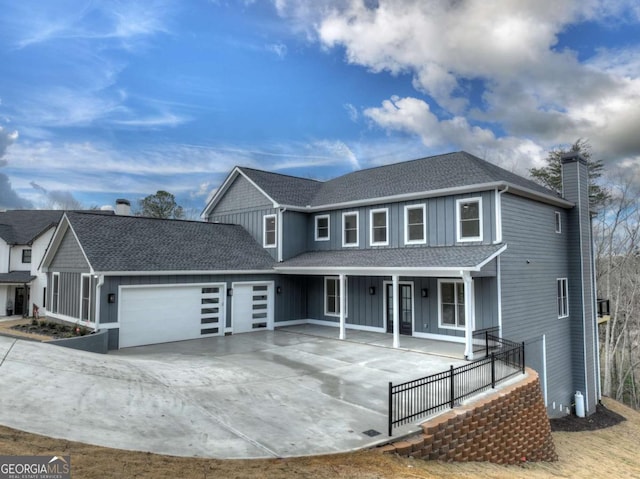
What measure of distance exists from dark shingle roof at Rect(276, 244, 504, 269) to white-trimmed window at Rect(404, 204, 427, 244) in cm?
51

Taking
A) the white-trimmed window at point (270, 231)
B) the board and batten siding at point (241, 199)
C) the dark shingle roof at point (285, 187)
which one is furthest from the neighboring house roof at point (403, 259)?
the board and batten siding at point (241, 199)

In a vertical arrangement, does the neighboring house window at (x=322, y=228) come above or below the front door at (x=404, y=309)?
above

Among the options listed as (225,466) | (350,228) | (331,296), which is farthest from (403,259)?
(225,466)

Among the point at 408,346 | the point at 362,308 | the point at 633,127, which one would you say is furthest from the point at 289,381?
the point at 633,127

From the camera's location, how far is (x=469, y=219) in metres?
14.1

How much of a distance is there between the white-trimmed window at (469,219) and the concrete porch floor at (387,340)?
12.5 ft

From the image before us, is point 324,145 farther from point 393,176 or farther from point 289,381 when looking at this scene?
point 289,381

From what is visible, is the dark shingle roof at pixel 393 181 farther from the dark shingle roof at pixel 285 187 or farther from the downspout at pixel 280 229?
the downspout at pixel 280 229

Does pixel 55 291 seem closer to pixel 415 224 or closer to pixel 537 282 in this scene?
pixel 415 224

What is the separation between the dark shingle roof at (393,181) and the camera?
48.6 ft

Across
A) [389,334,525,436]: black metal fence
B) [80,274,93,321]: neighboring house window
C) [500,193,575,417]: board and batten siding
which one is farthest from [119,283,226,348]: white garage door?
[500,193,575,417]: board and batten siding

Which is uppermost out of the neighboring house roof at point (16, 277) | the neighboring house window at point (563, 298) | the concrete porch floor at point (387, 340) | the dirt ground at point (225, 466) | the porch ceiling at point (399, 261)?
the porch ceiling at point (399, 261)

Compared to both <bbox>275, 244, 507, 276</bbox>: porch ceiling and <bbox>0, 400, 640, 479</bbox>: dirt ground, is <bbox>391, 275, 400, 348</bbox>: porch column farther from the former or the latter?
<bbox>0, 400, 640, 479</bbox>: dirt ground

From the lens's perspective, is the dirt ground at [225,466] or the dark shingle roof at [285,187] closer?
the dirt ground at [225,466]
